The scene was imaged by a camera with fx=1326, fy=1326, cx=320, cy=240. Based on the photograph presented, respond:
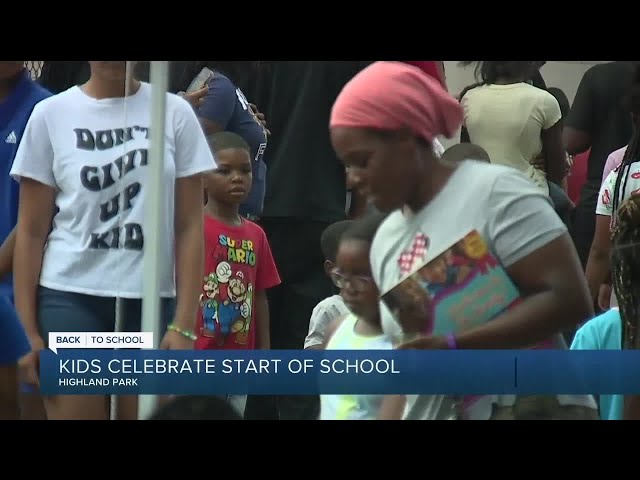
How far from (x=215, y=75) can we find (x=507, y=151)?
936mm

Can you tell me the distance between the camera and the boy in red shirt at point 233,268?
412 cm

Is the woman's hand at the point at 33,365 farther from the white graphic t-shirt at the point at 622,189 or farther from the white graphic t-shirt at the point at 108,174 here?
the white graphic t-shirt at the point at 622,189

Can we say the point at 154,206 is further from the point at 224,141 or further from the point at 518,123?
the point at 518,123

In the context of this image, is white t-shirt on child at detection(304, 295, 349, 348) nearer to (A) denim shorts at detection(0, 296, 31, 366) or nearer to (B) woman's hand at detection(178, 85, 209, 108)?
(B) woman's hand at detection(178, 85, 209, 108)

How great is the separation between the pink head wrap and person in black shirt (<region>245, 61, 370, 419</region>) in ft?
0.20

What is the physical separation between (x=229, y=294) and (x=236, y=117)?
0.55 meters

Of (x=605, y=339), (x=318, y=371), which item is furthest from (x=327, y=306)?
(x=605, y=339)

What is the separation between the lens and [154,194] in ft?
13.4

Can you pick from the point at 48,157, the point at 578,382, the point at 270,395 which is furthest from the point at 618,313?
the point at 48,157

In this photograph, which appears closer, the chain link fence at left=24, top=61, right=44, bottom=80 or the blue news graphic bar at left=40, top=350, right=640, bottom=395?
the blue news graphic bar at left=40, top=350, right=640, bottom=395

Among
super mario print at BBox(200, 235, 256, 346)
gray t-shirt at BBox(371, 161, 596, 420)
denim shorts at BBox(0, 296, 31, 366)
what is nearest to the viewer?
denim shorts at BBox(0, 296, 31, 366)

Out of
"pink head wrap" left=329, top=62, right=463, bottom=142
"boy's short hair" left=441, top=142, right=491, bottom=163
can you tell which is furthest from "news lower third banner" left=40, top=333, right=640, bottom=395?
"pink head wrap" left=329, top=62, right=463, bottom=142

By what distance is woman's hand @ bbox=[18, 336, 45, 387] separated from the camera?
4.12 meters

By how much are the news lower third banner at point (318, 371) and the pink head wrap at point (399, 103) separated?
693 mm
